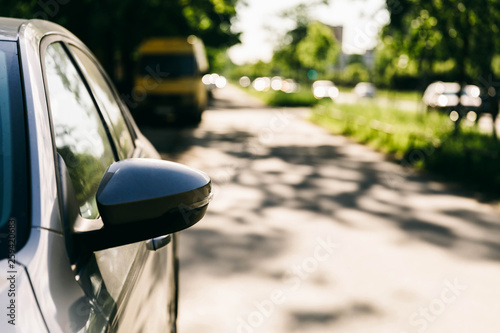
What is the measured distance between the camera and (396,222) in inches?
281

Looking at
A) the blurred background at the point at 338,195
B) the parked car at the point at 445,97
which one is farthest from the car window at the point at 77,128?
the parked car at the point at 445,97

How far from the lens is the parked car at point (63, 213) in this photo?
1.17 meters

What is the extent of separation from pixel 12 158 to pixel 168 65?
20333 mm

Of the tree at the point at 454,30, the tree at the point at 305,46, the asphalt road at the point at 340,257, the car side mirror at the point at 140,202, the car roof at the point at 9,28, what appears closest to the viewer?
the car side mirror at the point at 140,202

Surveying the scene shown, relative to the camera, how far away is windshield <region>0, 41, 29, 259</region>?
4.08 ft

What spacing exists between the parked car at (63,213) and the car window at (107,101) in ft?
1.79

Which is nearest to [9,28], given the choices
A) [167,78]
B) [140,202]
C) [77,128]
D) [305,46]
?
[77,128]

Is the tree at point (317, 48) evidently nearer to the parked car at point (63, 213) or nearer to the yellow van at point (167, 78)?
the yellow van at point (167, 78)

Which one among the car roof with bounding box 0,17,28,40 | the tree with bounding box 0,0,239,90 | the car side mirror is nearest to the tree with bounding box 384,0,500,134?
the tree with bounding box 0,0,239,90

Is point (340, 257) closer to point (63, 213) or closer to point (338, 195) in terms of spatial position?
point (338, 195)

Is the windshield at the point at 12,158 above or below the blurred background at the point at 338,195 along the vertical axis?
above

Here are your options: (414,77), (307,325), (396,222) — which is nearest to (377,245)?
(396,222)

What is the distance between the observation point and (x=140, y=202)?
4.49 ft

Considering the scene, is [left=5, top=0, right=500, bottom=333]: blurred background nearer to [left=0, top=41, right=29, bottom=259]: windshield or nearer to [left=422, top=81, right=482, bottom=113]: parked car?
[left=0, top=41, right=29, bottom=259]: windshield
